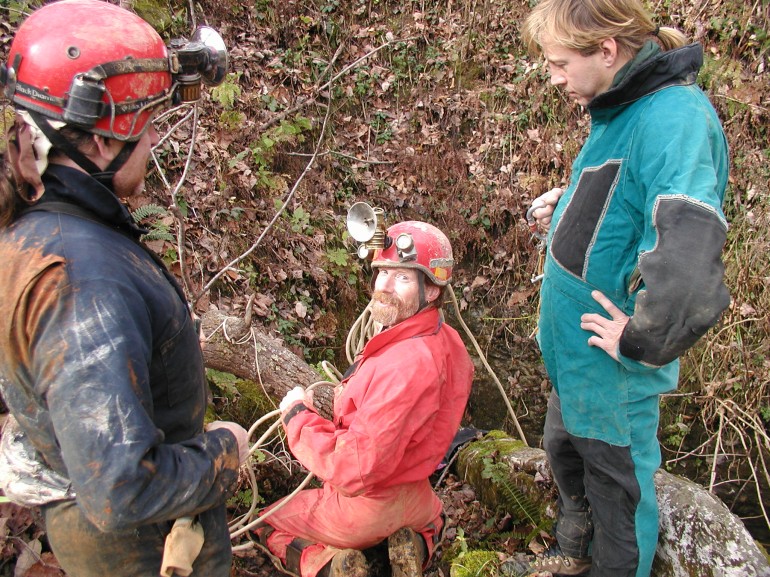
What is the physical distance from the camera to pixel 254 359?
3949 millimetres

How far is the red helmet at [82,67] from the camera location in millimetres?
1699

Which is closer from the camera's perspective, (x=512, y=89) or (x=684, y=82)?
(x=684, y=82)

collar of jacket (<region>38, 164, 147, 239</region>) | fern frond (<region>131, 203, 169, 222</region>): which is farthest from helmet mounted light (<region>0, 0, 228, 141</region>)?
fern frond (<region>131, 203, 169, 222</region>)

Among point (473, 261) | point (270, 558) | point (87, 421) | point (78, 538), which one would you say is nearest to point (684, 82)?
point (87, 421)

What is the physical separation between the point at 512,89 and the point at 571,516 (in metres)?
6.32

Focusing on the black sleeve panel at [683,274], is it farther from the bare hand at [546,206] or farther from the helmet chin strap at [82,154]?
the helmet chin strap at [82,154]

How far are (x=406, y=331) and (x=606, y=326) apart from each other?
3.40 ft

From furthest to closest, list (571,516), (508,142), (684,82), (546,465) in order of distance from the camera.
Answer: (508,142)
(546,465)
(571,516)
(684,82)

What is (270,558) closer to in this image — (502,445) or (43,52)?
(502,445)

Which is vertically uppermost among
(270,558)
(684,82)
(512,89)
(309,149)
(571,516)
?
(684,82)

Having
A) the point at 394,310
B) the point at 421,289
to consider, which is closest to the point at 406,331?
the point at 394,310

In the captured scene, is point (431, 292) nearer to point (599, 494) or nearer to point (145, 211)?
point (599, 494)

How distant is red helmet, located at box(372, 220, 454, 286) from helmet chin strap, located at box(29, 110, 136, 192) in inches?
62.0

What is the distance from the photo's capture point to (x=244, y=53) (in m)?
7.34
